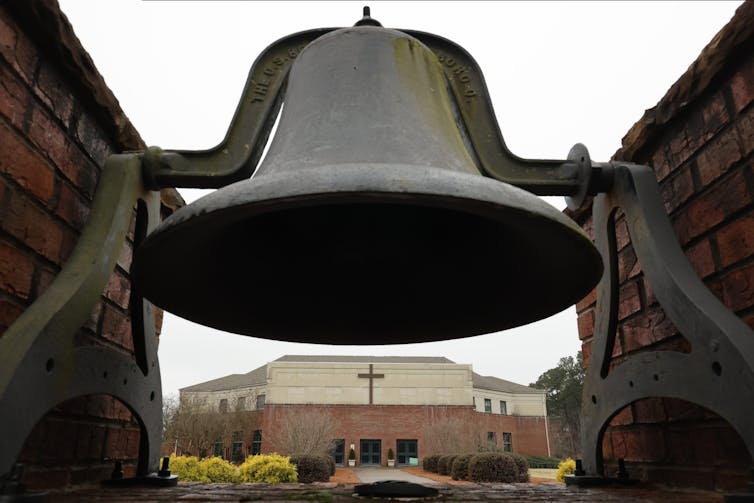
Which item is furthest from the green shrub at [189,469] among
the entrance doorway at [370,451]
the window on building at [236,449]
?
Answer: the entrance doorway at [370,451]

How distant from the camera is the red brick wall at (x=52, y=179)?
1210mm

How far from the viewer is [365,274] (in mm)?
1726

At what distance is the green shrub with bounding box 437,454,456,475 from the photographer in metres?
16.2

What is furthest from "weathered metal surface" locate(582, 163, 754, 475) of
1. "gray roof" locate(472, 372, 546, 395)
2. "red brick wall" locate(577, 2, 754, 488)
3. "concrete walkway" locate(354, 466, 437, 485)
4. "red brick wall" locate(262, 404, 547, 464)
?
"gray roof" locate(472, 372, 546, 395)

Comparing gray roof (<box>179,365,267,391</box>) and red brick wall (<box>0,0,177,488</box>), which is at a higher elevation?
gray roof (<box>179,365,267,391</box>)

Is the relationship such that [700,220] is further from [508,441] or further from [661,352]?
[508,441]

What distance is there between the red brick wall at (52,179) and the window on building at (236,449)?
23.1 m

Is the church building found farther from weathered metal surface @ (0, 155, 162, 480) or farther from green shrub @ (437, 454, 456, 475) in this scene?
weathered metal surface @ (0, 155, 162, 480)

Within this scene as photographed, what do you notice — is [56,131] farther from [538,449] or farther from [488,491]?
[538,449]

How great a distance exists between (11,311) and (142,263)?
32 cm

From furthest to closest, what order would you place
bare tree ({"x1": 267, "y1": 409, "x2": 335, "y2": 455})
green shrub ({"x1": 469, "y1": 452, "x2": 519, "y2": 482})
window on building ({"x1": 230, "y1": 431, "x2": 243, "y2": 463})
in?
window on building ({"x1": 230, "y1": 431, "x2": 243, "y2": 463}) < bare tree ({"x1": 267, "y1": 409, "x2": 335, "y2": 455}) < green shrub ({"x1": 469, "y1": 452, "x2": 519, "y2": 482})

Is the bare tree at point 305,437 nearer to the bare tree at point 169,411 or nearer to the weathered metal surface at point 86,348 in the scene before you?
the bare tree at point 169,411

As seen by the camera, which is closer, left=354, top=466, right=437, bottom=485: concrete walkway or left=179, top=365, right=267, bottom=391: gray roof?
left=354, top=466, right=437, bottom=485: concrete walkway

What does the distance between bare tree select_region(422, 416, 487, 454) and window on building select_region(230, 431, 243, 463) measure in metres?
8.07
